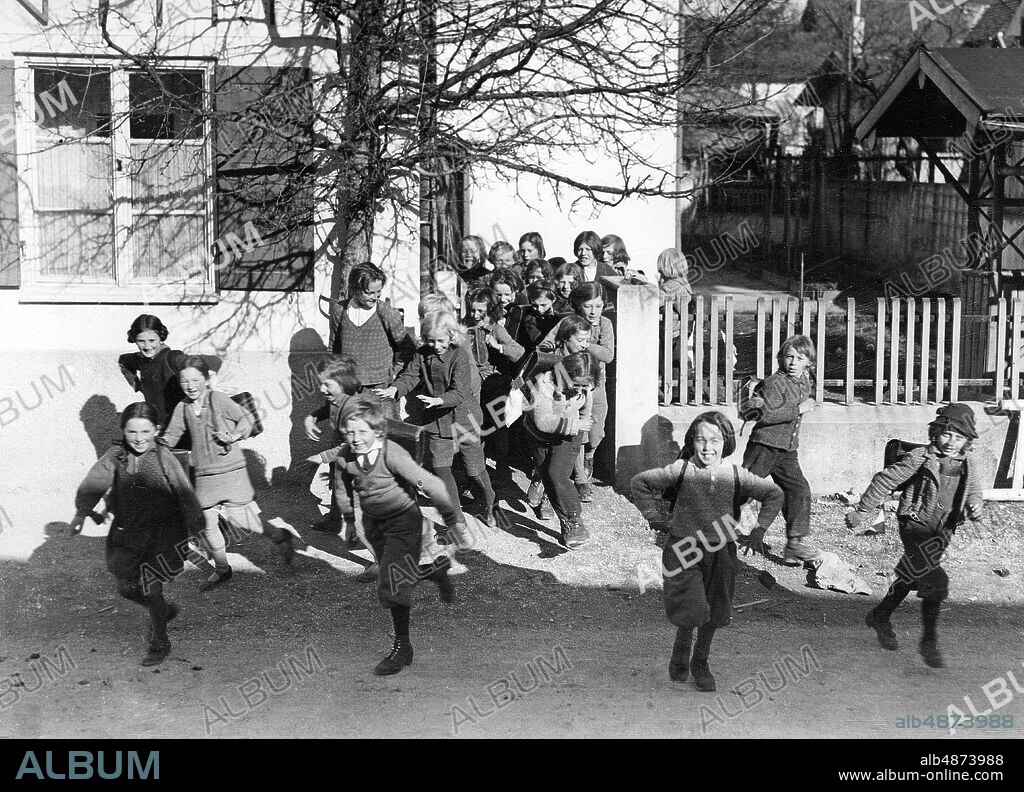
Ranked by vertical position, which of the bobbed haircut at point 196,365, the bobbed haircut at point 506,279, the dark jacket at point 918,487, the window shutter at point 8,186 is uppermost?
the window shutter at point 8,186

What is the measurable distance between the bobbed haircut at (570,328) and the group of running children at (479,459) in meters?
0.02

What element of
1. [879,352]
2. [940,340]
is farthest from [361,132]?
[940,340]

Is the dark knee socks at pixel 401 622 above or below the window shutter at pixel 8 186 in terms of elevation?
below

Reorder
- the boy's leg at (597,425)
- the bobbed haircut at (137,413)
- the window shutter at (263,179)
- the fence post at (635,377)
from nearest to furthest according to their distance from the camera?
the bobbed haircut at (137,413)
the boy's leg at (597,425)
the fence post at (635,377)
the window shutter at (263,179)

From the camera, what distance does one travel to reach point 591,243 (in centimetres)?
962

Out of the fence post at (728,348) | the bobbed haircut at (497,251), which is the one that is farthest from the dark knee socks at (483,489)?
the bobbed haircut at (497,251)

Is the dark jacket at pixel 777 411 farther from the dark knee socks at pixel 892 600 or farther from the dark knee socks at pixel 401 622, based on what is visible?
the dark knee socks at pixel 401 622

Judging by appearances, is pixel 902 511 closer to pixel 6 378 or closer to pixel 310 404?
pixel 310 404

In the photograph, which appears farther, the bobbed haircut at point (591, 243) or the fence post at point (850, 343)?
the bobbed haircut at point (591, 243)

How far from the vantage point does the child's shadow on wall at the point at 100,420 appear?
361 inches

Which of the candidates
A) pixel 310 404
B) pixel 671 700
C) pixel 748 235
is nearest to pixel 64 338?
pixel 310 404

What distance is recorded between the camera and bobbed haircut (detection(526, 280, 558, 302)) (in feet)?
27.9

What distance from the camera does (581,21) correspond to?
8.50 meters

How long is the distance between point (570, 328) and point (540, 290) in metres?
Answer: 0.92
